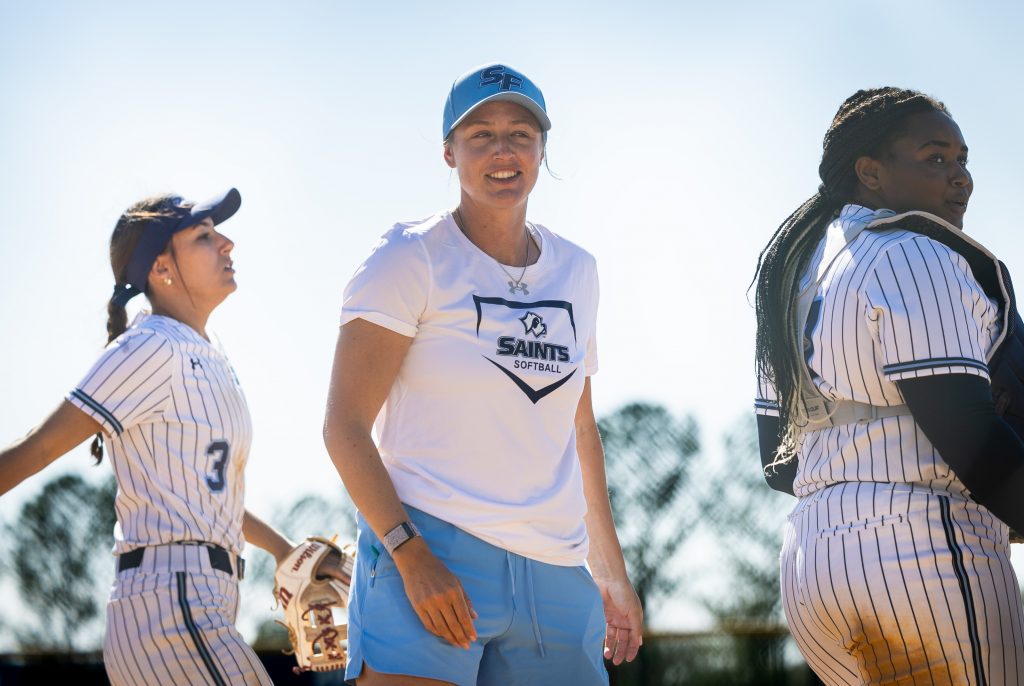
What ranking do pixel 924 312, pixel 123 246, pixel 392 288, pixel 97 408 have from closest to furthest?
pixel 924 312
pixel 392 288
pixel 97 408
pixel 123 246

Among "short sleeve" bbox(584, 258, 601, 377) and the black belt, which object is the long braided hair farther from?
the black belt

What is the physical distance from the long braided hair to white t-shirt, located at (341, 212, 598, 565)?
0.62 metres

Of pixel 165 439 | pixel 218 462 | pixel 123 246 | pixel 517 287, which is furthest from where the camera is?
pixel 123 246

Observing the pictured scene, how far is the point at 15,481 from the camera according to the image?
3898 millimetres

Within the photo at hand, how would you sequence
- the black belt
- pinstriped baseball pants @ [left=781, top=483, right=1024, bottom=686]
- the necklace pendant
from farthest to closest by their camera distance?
the black belt
the necklace pendant
pinstriped baseball pants @ [left=781, top=483, right=1024, bottom=686]

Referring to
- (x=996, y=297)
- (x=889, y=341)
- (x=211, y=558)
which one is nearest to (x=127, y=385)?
(x=211, y=558)

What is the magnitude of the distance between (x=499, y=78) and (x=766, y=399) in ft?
4.06

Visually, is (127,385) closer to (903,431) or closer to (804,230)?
(804,230)

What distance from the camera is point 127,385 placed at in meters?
4.16

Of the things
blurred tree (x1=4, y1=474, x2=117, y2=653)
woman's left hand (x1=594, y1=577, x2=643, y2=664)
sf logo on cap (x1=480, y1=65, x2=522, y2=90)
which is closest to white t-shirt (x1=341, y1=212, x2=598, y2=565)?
woman's left hand (x1=594, y1=577, x2=643, y2=664)

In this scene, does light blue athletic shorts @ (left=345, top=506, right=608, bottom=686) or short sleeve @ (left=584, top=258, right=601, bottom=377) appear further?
short sleeve @ (left=584, top=258, right=601, bottom=377)

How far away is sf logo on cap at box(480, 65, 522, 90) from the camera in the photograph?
325 cm

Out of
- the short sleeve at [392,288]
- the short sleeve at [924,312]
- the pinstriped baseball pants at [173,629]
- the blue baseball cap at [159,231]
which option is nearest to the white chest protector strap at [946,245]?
the short sleeve at [924,312]

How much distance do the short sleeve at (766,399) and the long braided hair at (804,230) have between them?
0.10 feet
